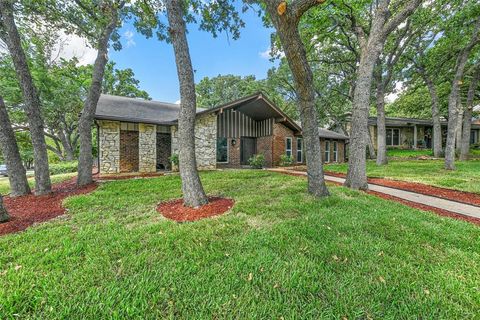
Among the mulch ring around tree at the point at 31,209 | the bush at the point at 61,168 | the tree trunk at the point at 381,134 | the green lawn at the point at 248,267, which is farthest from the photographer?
the bush at the point at 61,168

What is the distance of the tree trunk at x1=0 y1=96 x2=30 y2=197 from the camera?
18.2 ft

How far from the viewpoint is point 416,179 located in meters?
8.39

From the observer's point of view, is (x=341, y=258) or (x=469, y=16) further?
(x=469, y=16)

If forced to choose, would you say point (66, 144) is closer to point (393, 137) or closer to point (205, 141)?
point (205, 141)

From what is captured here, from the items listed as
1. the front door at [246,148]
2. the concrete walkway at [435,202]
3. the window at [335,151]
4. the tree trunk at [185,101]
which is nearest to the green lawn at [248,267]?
the tree trunk at [185,101]

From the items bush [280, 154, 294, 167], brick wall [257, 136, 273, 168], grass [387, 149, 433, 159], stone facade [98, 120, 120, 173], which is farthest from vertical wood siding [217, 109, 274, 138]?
grass [387, 149, 433, 159]

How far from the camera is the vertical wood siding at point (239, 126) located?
13508 millimetres

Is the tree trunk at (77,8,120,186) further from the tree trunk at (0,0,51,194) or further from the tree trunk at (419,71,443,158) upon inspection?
the tree trunk at (419,71,443,158)

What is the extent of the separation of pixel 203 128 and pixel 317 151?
26.9 feet

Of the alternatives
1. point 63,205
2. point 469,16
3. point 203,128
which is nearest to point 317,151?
point 63,205

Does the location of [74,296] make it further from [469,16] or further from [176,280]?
[469,16]

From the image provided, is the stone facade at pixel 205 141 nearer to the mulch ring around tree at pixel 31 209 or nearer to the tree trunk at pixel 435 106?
the mulch ring around tree at pixel 31 209

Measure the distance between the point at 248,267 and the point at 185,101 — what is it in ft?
12.4

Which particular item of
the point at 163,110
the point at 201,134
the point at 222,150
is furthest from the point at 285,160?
the point at 163,110
